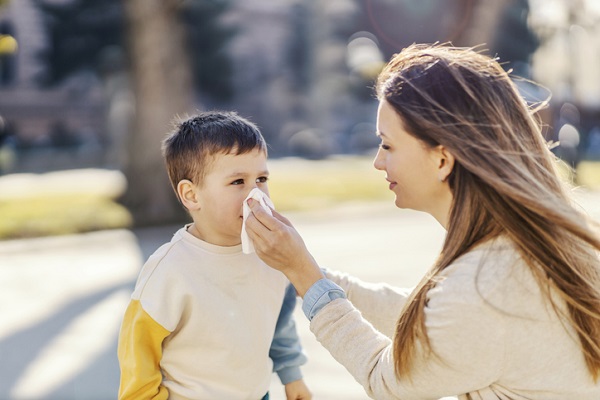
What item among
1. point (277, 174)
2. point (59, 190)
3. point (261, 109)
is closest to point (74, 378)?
point (59, 190)

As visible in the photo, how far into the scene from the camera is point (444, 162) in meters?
2.20

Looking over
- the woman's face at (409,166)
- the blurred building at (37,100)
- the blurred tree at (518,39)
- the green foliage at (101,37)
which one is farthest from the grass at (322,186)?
the blurred tree at (518,39)

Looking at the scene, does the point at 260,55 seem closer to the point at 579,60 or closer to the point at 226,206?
the point at 579,60

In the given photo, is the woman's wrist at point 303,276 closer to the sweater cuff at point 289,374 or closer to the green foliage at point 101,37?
the sweater cuff at point 289,374

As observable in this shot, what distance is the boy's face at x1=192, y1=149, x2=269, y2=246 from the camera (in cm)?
235

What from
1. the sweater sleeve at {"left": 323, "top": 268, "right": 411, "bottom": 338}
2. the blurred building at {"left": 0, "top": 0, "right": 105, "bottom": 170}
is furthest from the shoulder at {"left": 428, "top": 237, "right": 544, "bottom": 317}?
the blurred building at {"left": 0, "top": 0, "right": 105, "bottom": 170}

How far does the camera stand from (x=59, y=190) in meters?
16.6

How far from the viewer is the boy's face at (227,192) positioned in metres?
2.35

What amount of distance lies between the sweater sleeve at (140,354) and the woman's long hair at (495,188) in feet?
2.30

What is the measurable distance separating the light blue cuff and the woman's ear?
1.48ft

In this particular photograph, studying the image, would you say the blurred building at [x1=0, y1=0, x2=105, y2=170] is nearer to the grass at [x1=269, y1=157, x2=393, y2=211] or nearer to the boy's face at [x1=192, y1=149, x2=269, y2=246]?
the grass at [x1=269, y1=157, x2=393, y2=211]

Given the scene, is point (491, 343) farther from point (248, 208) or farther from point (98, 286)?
point (98, 286)

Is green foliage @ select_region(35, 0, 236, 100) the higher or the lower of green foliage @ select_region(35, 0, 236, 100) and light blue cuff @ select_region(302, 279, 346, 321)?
the lower

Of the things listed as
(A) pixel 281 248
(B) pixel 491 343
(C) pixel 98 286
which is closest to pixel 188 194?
(A) pixel 281 248
